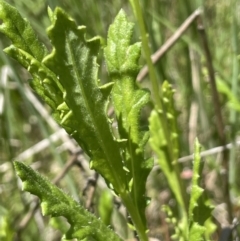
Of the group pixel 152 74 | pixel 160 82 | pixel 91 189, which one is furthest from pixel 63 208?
pixel 160 82

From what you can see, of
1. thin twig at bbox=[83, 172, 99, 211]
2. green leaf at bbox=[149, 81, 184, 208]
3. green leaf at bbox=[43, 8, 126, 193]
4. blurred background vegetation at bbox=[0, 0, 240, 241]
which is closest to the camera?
green leaf at bbox=[43, 8, 126, 193]

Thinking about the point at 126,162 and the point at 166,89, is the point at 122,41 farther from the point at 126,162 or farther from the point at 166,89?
the point at 166,89

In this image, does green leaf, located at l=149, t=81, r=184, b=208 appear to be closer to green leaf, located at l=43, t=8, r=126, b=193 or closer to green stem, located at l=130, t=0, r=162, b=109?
green stem, located at l=130, t=0, r=162, b=109

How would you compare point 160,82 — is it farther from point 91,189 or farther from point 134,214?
point 134,214

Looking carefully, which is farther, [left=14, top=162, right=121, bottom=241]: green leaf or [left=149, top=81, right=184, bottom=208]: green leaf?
[left=149, top=81, right=184, bottom=208]: green leaf

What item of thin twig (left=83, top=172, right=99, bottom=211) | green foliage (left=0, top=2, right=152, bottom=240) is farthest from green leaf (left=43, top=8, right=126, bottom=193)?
thin twig (left=83, top=172, right=99, bottom=211)

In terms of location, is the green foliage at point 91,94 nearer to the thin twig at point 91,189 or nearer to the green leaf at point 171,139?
the green leaf at point 171,139
